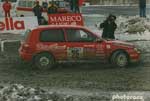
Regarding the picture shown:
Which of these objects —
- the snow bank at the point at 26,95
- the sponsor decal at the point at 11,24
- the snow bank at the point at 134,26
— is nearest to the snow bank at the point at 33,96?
the snow bank at the point at 26,95

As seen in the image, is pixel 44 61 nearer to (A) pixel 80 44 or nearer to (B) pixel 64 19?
(A) pixel 80 44

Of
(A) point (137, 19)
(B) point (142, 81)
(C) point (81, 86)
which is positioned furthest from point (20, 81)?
(A) point (137, 19)

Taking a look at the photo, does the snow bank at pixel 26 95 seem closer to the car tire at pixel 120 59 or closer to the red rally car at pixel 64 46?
the red rally car at pixel 64 46

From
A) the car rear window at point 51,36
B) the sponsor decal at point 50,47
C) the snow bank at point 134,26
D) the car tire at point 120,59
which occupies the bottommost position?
the snow bank at point 134,26

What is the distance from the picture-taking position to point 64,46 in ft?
66.4

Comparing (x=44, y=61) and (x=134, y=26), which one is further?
(x=134, y=26)

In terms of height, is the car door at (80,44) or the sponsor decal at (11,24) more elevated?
the car door at (80,44)

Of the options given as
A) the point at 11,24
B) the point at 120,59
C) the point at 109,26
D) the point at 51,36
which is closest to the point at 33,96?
the point at 51,36

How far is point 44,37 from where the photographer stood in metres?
20.3

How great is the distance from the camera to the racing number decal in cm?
2023

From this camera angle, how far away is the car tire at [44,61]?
20.2 metres

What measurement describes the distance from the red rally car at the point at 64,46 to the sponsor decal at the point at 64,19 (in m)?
10.6

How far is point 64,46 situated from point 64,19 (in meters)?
11.0

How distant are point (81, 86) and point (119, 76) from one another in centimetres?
233
